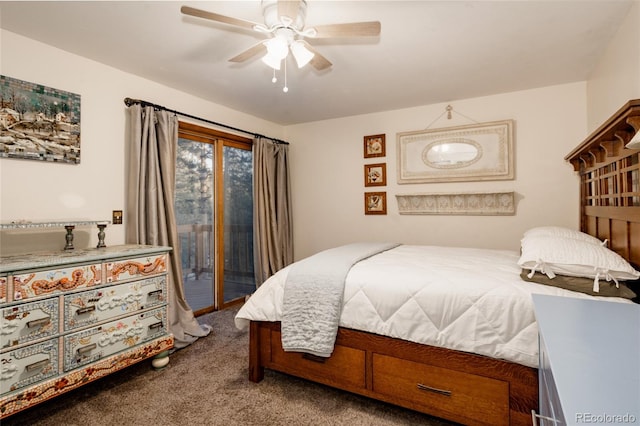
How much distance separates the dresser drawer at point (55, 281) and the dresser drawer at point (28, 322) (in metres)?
0.06

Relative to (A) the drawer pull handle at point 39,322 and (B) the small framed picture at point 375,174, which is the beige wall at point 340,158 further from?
(A) the drawer pull handle at point 39,322

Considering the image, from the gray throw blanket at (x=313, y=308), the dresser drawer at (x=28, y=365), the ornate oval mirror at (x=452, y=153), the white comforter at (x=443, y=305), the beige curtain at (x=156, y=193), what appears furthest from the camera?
the ornate oval mirror at (x=452, y=153)

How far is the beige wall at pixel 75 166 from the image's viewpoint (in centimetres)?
212

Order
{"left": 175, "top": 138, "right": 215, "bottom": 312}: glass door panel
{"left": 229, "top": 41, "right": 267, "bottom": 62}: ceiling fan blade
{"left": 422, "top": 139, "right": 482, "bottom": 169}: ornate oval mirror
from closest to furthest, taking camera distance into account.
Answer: {"left": 229, "top": 41, "right": 267, "bottom": 62}: ceiling fan blade < {"left": 175, "top": 138, "right": 215, "bottom": 312}: glass door panel < {"left": 422, "top": 139, "right": 482, "bottom": 169}: ornate oval mirror

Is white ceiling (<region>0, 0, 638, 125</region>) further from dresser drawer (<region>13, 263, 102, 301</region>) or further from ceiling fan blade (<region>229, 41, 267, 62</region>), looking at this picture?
dresser drawer (<region>13, 263, 102, 301</region>)

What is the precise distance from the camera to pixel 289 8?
1.60 metres

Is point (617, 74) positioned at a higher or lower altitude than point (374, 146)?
higher

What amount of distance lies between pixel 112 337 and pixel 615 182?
3466 millimetres

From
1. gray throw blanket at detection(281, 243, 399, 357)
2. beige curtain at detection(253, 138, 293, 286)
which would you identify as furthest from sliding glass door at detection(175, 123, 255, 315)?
gray throw blanket at detection(281, 243, 399, 357)

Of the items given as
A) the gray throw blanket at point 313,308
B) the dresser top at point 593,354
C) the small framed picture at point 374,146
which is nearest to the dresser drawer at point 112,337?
the gray throw blanket at point 313,308

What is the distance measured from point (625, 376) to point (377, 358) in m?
1.30

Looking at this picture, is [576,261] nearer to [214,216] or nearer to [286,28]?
[286,28]

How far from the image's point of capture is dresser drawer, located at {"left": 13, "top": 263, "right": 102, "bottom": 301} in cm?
165
